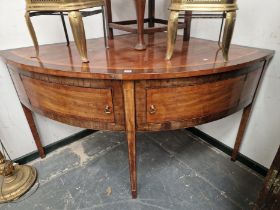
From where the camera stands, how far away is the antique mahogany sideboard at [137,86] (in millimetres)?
714

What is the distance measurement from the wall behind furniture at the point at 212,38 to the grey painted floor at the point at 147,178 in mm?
150

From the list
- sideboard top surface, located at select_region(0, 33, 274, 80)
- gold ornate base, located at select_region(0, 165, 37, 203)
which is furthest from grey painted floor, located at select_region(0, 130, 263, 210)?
sideboard top surface, located at select_region(0, 33, 274, 80)

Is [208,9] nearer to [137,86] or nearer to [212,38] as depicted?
[137,86]

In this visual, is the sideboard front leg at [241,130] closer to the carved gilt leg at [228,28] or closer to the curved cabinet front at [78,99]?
the carved gilt leg at [228,28]

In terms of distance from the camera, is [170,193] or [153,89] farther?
[170,193]

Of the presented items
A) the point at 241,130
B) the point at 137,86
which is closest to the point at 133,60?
the point at 137,86

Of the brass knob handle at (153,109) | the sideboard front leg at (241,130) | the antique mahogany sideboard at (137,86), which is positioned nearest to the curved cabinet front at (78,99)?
the antique mahogany sideboard at (137,86)

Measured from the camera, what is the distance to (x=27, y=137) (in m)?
1.28

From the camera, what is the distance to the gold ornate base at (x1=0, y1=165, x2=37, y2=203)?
1089 mm

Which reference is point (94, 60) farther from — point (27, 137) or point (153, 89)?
point (27, 137)

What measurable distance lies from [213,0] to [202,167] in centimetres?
93

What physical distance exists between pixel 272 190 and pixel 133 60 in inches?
25.9

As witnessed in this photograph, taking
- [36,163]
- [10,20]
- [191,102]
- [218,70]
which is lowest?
[36,163]

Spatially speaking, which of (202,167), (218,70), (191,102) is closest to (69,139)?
(202,167)
